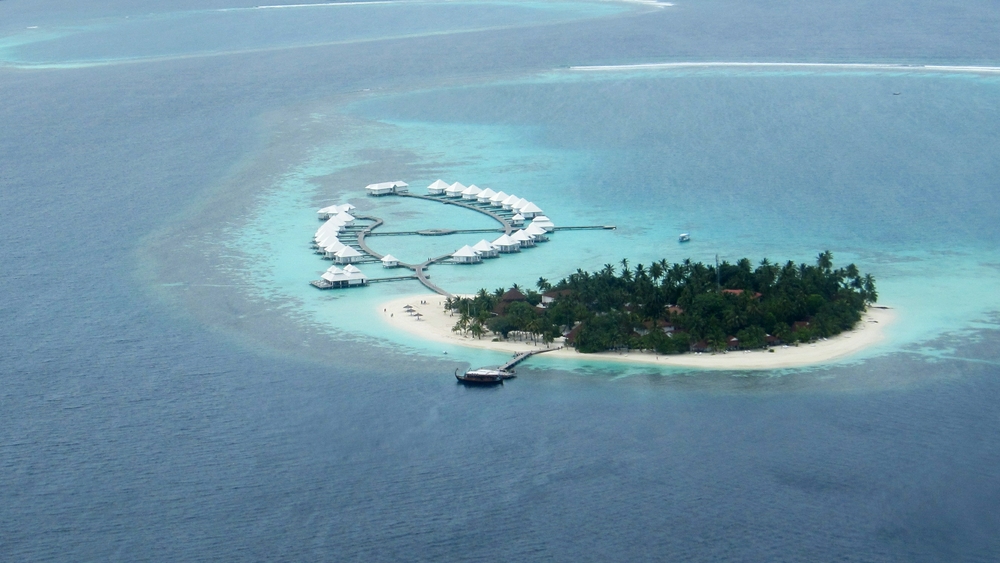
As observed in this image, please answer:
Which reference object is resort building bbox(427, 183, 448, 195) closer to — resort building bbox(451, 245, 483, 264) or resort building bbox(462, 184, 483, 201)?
resort building bbox(462, 184, 483, 201)

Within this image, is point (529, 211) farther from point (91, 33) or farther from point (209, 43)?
point (91, 33)

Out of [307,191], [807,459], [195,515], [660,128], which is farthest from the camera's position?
[660,128]

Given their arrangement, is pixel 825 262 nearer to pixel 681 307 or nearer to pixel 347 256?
pixel 681 307

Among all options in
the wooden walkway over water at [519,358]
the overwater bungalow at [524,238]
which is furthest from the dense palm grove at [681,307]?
the overwater bungalow at [524,238]

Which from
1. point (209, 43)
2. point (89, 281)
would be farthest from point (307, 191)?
point (209, 43)

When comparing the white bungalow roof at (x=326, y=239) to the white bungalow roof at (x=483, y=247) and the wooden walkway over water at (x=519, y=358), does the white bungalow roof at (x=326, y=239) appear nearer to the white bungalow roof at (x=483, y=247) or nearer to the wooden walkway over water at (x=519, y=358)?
the white bungalow roof at (x=483, y=247)

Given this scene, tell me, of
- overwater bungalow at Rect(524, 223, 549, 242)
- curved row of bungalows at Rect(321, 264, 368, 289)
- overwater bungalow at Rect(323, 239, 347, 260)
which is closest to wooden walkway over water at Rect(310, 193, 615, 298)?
curved row of bungalows at Rect(321, 264, 368, 289)

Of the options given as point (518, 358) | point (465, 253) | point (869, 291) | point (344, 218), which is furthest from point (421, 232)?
point (869, 291)
